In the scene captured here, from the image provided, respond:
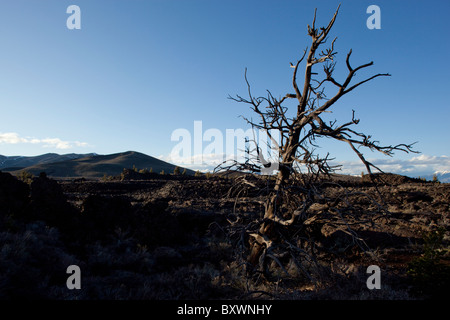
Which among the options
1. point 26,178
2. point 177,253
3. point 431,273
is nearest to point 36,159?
point 26,178

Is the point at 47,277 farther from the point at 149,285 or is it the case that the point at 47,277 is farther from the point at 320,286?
the point at 320,286

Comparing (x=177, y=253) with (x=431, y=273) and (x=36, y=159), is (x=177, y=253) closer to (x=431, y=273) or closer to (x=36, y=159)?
(x=431, y=273)

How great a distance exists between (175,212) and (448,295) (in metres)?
11.9

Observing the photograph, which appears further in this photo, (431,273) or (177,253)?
(177,253)

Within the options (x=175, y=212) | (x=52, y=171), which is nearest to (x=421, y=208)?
(x=175, y=212)

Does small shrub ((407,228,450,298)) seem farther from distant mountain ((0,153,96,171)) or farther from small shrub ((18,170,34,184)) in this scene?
distant mountain ((0,153,96,171))

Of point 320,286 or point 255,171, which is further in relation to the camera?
point 255,171

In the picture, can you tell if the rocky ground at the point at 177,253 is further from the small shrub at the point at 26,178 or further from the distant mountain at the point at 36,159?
the distant mountain at the point at 36,159

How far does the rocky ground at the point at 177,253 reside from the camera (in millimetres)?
6258

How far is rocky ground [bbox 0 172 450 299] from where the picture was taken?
20.5ft

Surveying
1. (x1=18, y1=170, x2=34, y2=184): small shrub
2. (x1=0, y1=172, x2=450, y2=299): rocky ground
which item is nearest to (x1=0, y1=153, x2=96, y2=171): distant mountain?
(x1=18, y1=170, x2=34, y2=184): small shrub

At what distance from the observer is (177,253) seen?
34.4ft

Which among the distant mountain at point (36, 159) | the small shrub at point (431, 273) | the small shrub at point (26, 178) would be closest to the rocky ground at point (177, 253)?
the small shrub at point (431, 273)
